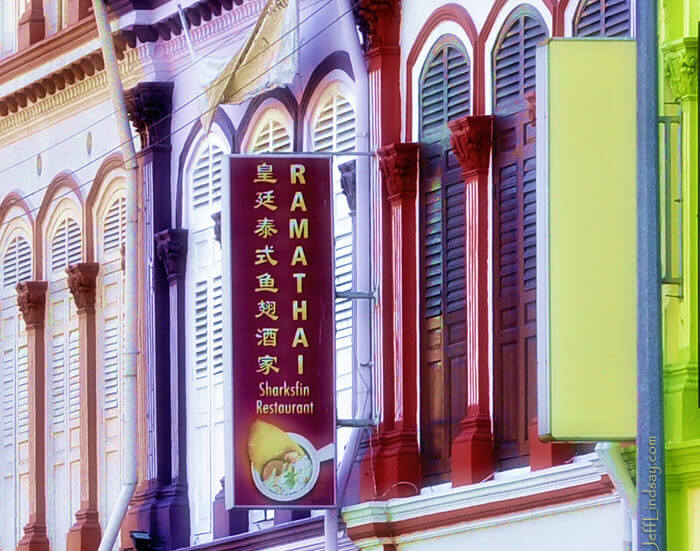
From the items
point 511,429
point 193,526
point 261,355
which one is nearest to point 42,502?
point 193,526

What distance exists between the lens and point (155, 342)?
3102cm

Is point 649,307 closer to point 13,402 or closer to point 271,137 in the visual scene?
point 271,137

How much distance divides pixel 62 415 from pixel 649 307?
1692 cm

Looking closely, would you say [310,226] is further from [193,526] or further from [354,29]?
[193,526]

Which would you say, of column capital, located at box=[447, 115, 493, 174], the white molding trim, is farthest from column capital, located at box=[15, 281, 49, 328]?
column capital, located at box=[447, 115, 493, 174]

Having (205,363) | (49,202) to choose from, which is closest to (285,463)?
(205,363)

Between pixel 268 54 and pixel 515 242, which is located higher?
pixel 268 54

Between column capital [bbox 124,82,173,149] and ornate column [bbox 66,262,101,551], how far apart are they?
7.45 ft

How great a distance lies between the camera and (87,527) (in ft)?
107

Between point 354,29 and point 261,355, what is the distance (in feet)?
10.9

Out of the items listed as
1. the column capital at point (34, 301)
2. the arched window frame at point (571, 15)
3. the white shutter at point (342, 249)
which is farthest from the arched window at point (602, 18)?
the column capital at point (34, 301)

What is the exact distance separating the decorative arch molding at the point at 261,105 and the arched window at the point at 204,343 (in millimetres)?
395

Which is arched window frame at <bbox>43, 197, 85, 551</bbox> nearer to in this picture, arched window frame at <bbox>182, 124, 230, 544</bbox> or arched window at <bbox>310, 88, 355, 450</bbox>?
arched window frame at <bbox>182, 124, 230, 544</bbox>

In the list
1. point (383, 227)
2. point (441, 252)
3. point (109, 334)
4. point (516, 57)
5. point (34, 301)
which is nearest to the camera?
point (516, 57)
